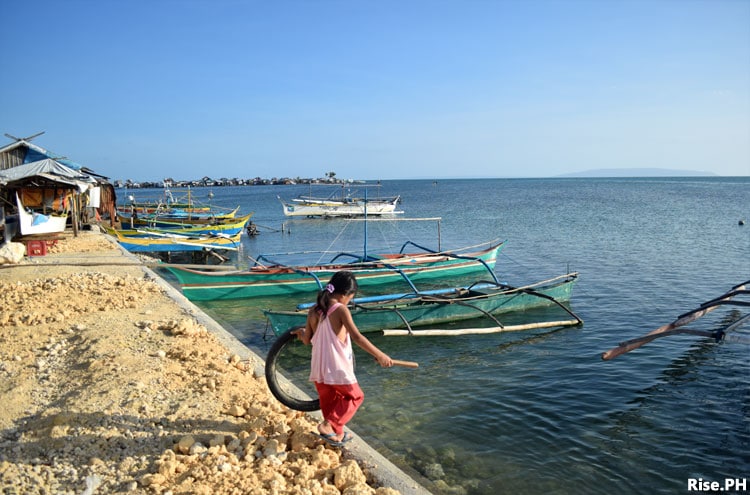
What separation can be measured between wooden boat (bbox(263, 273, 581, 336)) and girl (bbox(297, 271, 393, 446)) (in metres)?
5.40

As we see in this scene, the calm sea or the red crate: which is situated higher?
the red crate

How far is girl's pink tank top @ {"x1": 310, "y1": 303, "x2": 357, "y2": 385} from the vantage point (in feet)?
13.1

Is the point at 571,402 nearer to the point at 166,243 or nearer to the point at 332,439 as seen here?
the point at 332,439

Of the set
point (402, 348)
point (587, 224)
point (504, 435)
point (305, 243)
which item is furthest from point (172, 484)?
point (587, 224)

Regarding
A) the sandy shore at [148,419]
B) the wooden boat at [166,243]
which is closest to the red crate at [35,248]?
the wooden boat at [166,243]

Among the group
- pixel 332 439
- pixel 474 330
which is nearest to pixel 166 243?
pixel 474 330

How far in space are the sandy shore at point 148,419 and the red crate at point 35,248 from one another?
749 cm

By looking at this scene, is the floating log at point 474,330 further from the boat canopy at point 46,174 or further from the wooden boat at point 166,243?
the boat canopy at point 46,174

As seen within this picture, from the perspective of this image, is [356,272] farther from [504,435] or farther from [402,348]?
[504,435]

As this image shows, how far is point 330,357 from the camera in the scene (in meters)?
4.02

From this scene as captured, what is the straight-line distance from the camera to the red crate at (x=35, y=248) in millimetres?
14734

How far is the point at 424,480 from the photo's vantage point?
5.20 metres

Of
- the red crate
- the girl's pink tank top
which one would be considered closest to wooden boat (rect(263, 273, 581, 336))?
the girl's pink tank top

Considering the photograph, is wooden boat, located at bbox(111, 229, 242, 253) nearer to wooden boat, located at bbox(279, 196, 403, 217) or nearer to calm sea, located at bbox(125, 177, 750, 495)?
calm sea, located at bbox(125, 177, 750, 495)
